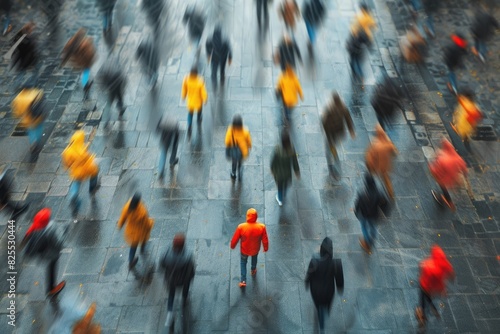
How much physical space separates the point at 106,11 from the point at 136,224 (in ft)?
27.9

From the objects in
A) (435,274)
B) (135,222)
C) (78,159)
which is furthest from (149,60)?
(435,274)

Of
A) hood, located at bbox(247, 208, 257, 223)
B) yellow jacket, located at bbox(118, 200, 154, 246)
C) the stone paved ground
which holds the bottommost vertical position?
the stone paved ground

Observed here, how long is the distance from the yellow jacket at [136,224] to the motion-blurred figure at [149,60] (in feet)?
17.0

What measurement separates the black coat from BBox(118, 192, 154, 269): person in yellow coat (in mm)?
2653

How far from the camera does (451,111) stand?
10.3 metres

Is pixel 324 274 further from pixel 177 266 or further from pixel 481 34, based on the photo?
pixel 481 34

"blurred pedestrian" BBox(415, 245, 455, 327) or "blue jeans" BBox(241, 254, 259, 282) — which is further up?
"blurred pedestrian" BBox(415, 245, 455, 327)

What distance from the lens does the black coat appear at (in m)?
5.68

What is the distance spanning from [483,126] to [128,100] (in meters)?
8.37

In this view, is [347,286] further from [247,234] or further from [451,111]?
[451,111]

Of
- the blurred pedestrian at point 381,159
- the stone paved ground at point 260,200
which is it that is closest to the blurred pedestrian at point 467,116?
the stone paved ground at point 260,200

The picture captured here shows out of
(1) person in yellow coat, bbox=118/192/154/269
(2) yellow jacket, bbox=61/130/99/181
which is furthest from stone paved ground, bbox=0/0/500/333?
(2) yellow jacket, bbox=61/130/99/181

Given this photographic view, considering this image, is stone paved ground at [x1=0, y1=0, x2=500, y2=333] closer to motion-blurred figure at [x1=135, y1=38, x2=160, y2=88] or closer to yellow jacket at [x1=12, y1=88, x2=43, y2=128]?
motion-blurred figure at [x1=135, y1=38, x2=160, y2=88]

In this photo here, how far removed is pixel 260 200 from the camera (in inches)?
329
